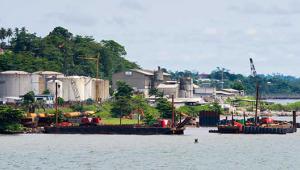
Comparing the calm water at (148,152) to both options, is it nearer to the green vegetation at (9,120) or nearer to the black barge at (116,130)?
the black barge at (116,130)

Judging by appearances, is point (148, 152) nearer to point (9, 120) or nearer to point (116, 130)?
point (116, 130)

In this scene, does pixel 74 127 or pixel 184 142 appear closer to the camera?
pixel 184 142

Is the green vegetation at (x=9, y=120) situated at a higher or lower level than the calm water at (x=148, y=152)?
higher

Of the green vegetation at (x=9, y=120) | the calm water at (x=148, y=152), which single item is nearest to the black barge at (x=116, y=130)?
the calm water at (x=148, y=152)

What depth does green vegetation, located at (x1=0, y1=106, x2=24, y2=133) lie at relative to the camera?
621 ft

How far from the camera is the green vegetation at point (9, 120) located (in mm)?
189250

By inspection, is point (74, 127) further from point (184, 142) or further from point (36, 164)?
point (36, 164)

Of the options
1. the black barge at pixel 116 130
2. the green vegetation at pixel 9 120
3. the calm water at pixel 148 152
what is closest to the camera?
the calm water at pixel 148 152

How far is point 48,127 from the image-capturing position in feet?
642

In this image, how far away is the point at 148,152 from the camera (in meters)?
152

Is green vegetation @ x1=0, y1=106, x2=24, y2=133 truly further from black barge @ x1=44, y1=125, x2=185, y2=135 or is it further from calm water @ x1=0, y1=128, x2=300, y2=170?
black barge @ x1=44, y1=125, x2=185, y2=135

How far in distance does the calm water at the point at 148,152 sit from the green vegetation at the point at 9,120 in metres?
4.69

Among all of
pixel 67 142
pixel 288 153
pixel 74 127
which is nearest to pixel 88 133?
pixel 74 127

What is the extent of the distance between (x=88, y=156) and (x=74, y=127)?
49.6 meters
